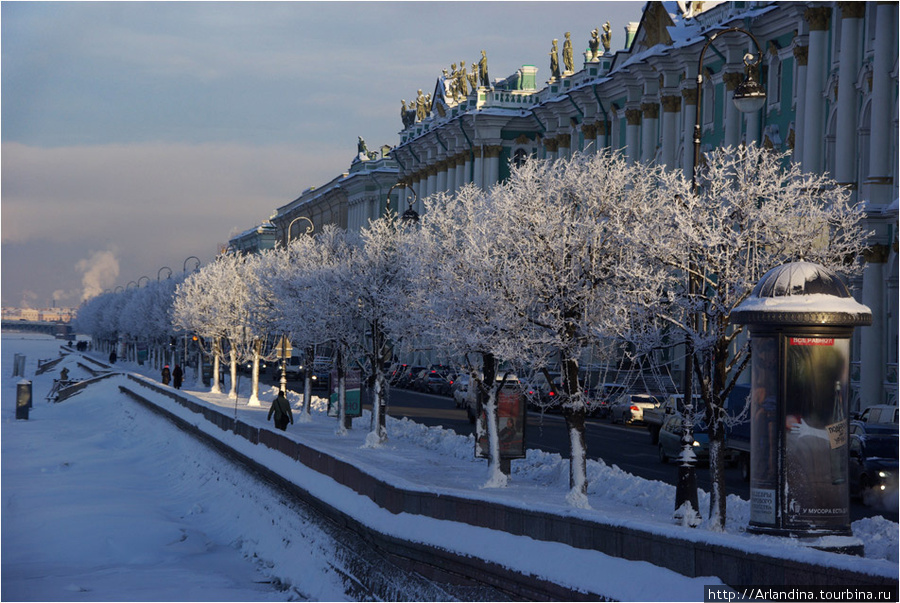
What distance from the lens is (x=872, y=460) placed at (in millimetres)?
28328

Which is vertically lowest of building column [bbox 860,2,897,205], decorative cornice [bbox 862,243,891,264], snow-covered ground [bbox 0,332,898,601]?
snow-covered ground [bbox 0,332,898,601]

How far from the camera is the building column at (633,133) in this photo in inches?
2596

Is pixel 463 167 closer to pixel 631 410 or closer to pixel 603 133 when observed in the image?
pixel 603 133

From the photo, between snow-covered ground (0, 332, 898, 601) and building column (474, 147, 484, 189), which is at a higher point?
building column (474, 147, 484, 189)

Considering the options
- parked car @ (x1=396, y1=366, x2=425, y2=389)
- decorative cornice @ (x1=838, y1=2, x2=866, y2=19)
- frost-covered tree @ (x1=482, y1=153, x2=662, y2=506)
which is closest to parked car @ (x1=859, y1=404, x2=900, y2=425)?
frost-covered tree @ (x1=482, y1=153, x2=662, y2=506)

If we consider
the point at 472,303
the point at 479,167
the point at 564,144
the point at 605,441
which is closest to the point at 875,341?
the point at 605,441

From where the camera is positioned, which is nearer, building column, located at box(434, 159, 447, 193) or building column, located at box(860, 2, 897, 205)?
building column, located at box(860, 2, 897, 205)

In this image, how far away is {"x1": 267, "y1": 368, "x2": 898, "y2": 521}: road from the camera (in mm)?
31125

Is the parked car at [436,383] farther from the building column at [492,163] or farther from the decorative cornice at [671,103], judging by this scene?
the decorative cornice at [671,103]

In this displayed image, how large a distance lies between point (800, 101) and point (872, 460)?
907 inches

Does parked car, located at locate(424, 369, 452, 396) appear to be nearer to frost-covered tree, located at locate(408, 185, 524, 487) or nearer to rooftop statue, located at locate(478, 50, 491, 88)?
rooftop statue, located at locate(478, 50, 491, 88)

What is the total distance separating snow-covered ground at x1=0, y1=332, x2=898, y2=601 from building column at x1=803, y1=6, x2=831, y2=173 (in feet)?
55.5

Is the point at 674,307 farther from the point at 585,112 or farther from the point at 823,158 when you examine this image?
the point at 585,112

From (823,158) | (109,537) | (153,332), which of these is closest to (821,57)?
(823,158)
